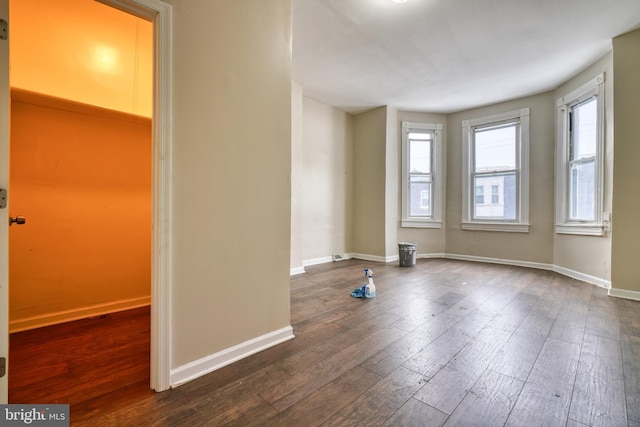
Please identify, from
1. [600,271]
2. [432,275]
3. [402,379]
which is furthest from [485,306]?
[600,271]

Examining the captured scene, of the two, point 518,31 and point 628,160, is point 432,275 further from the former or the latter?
point 518,31

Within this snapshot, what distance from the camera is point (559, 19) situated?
279 centimetres

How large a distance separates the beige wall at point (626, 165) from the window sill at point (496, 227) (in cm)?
162

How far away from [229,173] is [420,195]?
15.1ft

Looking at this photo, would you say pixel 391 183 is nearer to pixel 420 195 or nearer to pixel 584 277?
pixel 420 195

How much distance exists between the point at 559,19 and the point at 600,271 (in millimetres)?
2980

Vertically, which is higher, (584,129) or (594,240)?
(584,129)

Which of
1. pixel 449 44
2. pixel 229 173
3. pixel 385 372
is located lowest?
pixel 385 372

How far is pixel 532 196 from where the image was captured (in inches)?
184

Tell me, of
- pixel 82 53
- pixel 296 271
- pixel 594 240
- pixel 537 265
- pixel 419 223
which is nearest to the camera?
pixel 82 53

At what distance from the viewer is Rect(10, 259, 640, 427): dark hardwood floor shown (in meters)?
1.31

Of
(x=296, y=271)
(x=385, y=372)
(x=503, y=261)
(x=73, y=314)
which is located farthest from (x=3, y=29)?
(x=503, y=261)

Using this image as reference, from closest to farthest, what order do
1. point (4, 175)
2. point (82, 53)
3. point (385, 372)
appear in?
1. point (4, 175)
2. point (385, 372)
3. point (82, 53)

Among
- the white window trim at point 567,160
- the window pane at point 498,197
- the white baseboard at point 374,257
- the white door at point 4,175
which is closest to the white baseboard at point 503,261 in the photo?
the white window trim at point 567,160
